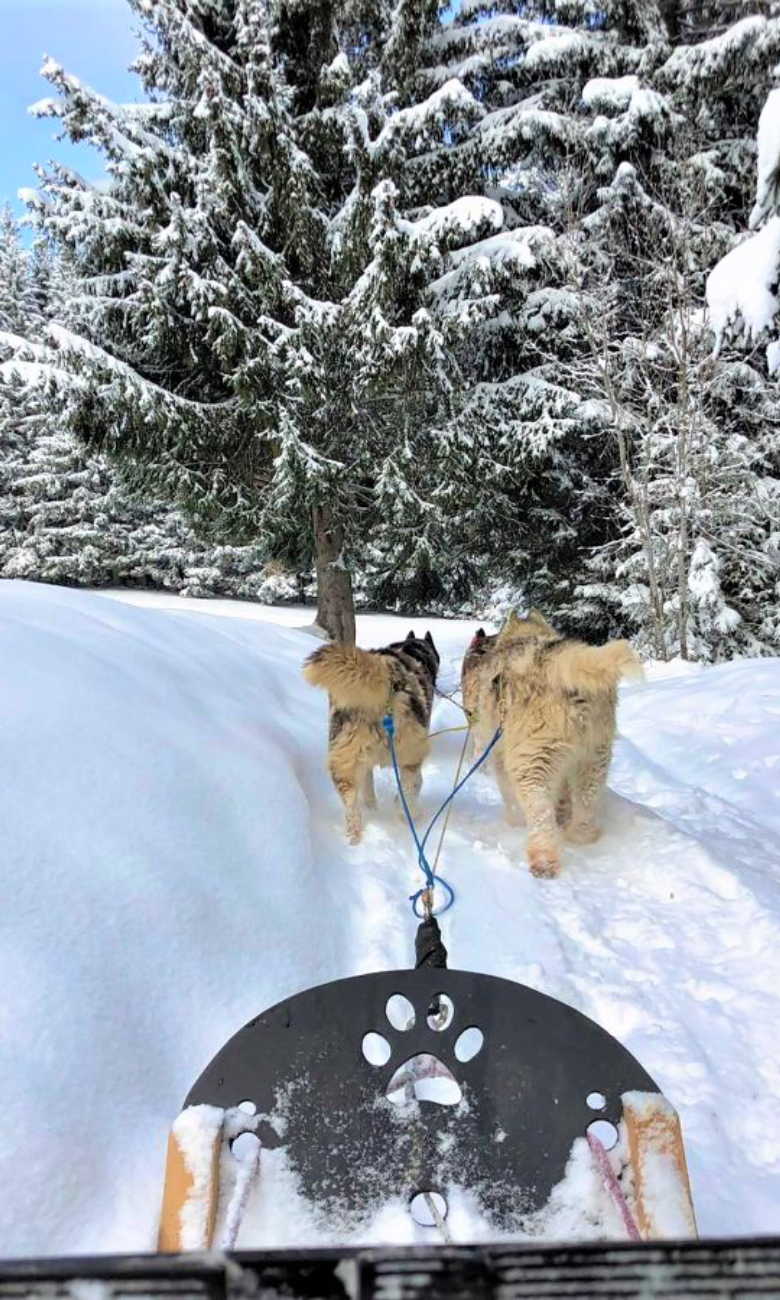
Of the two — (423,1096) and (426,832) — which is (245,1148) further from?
(426,832)

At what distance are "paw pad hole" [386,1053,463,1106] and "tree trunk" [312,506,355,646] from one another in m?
10.8

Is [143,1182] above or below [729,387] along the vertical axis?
below

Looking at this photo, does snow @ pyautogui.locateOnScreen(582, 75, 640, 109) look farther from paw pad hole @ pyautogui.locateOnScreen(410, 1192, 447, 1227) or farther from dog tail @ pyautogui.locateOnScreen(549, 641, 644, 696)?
paw pad hole @ pyautogui.locateOnScreen(410, 1192, 447, 1227)

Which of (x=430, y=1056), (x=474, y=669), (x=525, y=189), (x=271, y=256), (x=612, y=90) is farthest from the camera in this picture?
(x=525, y=189)

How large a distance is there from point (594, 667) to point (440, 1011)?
2179 mm

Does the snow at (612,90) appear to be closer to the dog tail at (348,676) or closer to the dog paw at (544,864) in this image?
the dog tail at (348,676)

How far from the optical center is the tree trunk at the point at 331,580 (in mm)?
12398

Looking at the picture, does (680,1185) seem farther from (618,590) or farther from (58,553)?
(58,553)

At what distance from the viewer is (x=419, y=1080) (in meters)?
1.96

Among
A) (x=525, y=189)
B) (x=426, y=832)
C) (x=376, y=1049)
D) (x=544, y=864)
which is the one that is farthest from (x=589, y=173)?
(x=376, y=1049)

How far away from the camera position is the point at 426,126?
34.4 feet

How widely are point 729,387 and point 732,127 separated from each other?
14.6ft

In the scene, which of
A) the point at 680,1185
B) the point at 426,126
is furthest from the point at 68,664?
the point at 426,126

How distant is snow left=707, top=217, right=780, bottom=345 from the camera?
4.02 m
